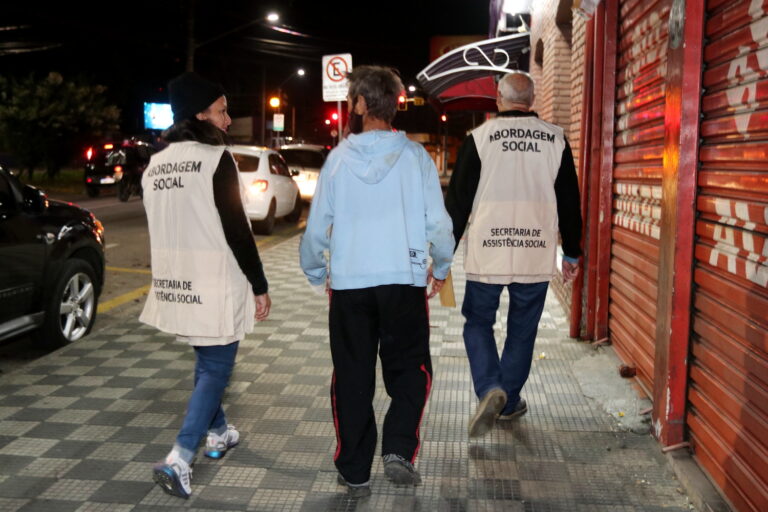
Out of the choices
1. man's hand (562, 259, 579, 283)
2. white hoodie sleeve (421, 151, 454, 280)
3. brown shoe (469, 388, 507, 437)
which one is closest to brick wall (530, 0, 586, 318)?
man's hand (562, 259, 579, 283)

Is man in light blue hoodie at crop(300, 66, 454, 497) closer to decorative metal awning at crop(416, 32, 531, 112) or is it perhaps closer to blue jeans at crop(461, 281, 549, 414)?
blue jeans at crop(461, 281, 549, 414)

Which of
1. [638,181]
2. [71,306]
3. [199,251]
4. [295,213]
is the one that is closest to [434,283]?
[199,251]

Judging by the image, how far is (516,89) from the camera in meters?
4.29

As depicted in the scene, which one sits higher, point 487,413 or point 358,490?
point 487,413

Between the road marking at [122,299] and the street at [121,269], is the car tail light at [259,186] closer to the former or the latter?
the street at [121,269]

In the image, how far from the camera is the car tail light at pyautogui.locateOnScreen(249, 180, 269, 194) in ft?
47.0

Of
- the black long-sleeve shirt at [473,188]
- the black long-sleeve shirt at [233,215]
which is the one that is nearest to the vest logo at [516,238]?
the black long-sleeve shirt at [473,188]

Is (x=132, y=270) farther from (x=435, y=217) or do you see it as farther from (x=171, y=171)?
(x=435, y=217)

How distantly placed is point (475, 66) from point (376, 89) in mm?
8620

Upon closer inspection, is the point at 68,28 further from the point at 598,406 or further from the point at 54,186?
the point at 598,406

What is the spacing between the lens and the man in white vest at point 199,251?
349cm

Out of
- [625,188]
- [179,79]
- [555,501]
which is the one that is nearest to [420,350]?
[555,501]

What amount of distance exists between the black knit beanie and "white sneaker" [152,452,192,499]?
1.57m

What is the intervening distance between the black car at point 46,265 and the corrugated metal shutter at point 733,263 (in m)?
4.57
